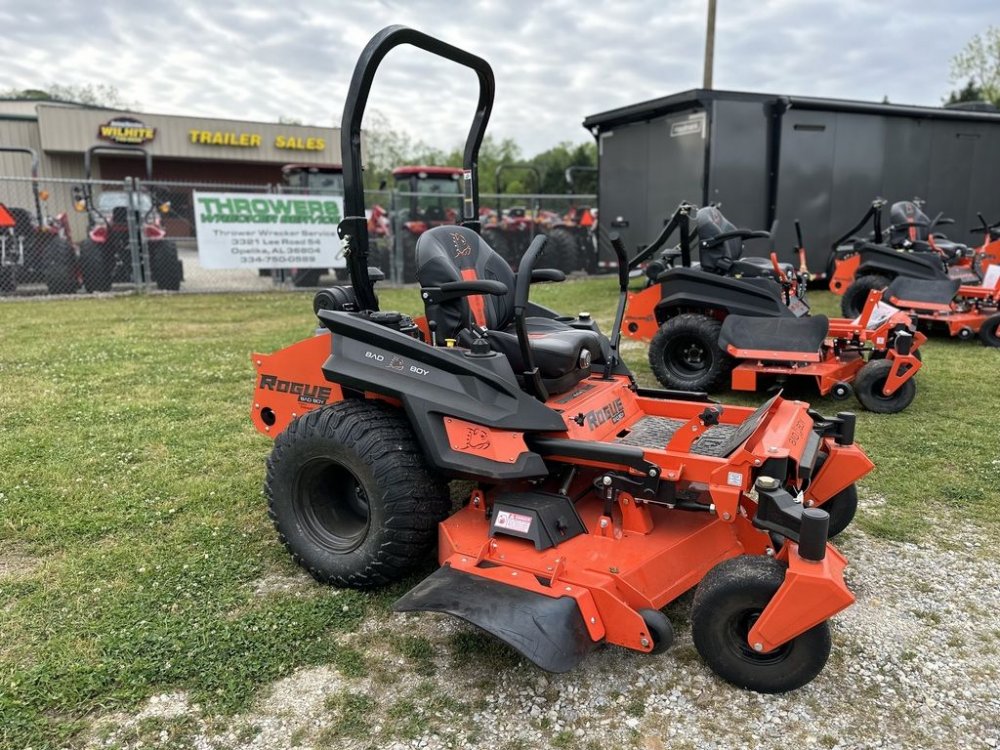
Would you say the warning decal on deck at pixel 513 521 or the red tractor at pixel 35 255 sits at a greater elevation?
the red tractor at pixel 35 255

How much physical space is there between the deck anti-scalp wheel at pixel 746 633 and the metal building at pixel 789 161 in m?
9.24

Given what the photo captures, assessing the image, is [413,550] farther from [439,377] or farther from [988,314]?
[988,314]

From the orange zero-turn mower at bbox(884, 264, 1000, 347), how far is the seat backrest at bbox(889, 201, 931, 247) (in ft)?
4.09

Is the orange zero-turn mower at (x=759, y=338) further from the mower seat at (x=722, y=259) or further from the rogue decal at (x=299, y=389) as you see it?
the rogue decal at (x=299, y=389)

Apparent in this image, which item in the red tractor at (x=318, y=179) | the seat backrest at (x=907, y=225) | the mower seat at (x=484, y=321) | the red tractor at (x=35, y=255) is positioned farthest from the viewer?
the red tractor at (x=318, y=179)

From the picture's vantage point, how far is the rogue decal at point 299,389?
11.4ft

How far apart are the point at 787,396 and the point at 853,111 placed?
25.4 feet

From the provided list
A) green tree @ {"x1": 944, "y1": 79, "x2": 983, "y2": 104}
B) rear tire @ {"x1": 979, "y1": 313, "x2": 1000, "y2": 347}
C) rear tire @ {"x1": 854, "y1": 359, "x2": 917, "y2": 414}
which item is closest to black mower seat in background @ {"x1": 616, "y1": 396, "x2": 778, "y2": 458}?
rear tire @ {"x1": 854, "y1": 359, "x2": 917, "y2": 414}

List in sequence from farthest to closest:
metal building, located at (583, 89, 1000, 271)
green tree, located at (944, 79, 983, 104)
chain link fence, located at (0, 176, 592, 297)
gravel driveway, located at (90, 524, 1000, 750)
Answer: green tree, located at (944, 79, 983, 104) → chain link fence, located at (0, 176, 592, 297) → metal building, located at (583, 89, 1000, 271) → gravel driveway, located at (90, 524, 1000, 750)

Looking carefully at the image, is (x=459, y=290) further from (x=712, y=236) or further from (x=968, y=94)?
(x=968, y=94)

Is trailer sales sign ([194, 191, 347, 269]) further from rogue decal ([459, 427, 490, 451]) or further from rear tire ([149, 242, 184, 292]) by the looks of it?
rogue decal ([459, 427, 490, 451])

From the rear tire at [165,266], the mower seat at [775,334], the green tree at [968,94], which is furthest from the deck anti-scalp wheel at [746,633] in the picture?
the green tree at [968,94]

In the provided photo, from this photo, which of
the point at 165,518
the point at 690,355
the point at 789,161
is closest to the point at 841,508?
the point at 690,355

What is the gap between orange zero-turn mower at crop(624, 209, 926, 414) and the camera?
5363 millimetres
